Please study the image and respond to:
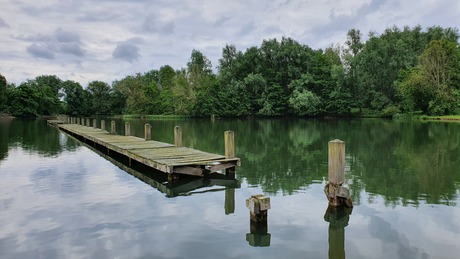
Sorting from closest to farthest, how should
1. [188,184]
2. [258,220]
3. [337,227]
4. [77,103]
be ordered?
[258,220] → [337,227] → [188,184] → [77,103]

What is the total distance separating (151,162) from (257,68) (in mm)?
56868

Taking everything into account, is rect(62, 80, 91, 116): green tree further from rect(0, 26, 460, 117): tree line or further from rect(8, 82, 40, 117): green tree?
Result: rect(8, 82, 40, 117): green tree

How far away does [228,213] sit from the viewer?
889 centimetres

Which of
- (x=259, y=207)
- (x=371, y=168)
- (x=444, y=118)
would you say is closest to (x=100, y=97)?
(x=444, y=118)

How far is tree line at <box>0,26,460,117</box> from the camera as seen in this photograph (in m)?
53.0

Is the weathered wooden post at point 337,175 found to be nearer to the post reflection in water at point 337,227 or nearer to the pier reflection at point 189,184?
the post reflection in water at point 337,227

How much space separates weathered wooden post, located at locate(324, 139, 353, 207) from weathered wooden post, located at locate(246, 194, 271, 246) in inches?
81.8

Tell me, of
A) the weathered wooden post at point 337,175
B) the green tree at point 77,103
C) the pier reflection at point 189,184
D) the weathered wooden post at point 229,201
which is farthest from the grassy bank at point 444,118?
the green tree at point 77,103

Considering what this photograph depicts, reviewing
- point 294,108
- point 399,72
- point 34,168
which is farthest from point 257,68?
point 34,168

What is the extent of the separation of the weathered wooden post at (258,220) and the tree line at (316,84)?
50.5 metres

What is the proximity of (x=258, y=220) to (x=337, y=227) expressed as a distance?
165 cm

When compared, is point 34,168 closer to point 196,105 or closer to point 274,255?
point 274,255

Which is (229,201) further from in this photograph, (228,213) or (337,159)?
(337,159)

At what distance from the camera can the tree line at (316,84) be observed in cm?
5297
